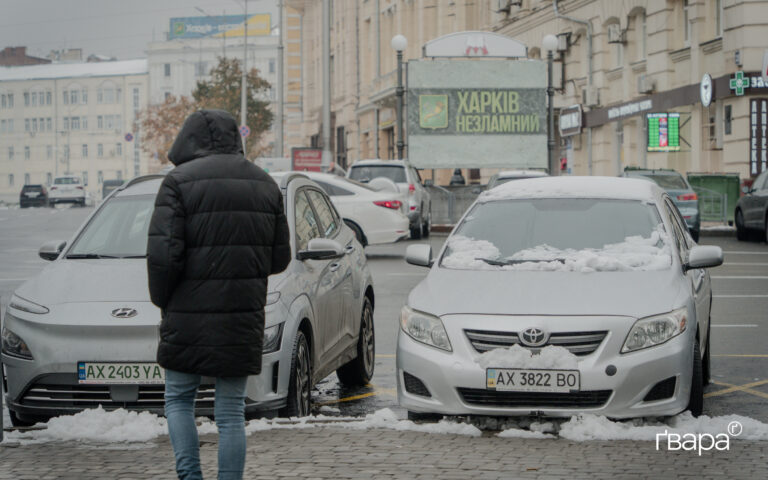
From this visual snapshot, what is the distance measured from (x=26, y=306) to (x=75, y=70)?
142 metres

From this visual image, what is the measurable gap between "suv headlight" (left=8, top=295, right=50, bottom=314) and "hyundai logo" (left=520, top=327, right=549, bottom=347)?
2.72 m

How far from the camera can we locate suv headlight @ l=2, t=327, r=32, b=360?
7.21 meters

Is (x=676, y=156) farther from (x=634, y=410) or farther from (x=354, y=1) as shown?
(x=354, y=1)

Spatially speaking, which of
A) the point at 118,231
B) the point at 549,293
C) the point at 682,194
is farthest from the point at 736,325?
the point at 682,194

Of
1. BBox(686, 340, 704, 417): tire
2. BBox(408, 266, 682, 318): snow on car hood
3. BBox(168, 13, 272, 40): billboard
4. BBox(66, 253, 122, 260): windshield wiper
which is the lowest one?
BBox(686, 340, 704, 417): tire

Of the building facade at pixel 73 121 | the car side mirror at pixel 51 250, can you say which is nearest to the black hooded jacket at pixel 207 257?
the car side mirror at pixel 51 250

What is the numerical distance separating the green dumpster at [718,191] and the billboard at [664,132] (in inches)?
120

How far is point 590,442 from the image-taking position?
656 cm

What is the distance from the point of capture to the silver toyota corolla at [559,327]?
268 inches

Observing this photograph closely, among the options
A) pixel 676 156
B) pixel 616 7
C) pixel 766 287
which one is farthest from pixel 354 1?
pixel 766 287

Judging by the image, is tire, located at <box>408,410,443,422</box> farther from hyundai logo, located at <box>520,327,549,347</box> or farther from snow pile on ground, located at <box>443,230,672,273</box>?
snow pile on ground, located at <box>443,230,672,273</box>

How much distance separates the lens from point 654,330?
6.98m

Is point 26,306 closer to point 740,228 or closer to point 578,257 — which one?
point 578,257

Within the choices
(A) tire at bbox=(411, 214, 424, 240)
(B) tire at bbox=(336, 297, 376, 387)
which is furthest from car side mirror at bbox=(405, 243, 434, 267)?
(A) tire at bbox=(411, 214, 424, 240)
